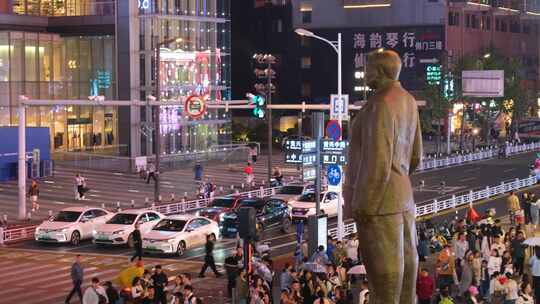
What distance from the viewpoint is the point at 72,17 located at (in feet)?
242

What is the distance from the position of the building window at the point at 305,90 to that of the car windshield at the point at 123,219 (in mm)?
73977

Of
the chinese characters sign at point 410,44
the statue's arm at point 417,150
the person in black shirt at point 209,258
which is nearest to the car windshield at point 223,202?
the person in black shirt at point 209,258

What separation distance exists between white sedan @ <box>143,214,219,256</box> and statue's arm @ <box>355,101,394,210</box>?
24435 mm

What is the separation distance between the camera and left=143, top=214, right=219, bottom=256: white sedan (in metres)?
34.3

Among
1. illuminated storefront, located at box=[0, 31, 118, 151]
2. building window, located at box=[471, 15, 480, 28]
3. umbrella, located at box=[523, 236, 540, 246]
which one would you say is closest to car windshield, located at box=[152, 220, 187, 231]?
umbrella, located at box=[523, 236, 540, 246]

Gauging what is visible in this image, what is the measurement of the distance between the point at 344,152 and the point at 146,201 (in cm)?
1908

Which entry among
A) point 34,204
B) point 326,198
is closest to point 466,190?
point 326,198

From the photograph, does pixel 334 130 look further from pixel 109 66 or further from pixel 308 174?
pixel 109 66

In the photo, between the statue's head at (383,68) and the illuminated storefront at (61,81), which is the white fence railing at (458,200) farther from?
the illuminated storefront at (61,81)

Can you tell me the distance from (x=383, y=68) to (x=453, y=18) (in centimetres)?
9455

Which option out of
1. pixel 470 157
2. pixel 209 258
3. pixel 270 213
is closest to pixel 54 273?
pixel 209 258

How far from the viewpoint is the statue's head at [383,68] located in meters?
10.1

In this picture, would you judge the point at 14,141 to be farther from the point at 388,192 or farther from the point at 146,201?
the point at 388,192

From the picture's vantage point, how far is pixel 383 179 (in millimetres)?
9742
